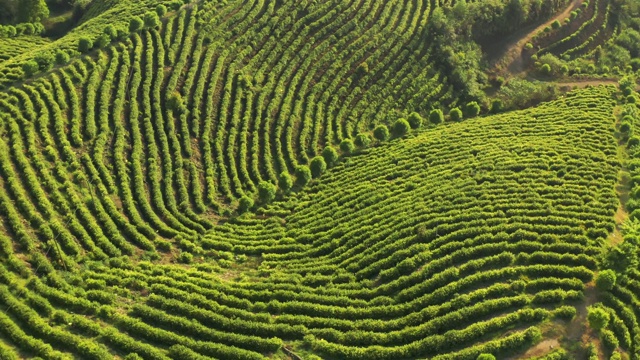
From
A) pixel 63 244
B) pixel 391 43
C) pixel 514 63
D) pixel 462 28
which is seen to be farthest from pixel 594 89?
pixel 63 244

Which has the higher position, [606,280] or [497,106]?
[497,106]

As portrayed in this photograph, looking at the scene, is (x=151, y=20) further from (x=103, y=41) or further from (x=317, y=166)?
(x=317, y=166)

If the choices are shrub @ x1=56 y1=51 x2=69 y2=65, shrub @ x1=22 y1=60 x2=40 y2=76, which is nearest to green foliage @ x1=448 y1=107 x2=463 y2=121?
shrub @ x1=56 y1=51 x2=69 y2=65

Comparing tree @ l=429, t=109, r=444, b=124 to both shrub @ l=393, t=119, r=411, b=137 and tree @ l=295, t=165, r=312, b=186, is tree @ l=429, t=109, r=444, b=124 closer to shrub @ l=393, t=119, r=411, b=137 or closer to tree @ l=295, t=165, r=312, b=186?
shrub @ l=393, t=119, r=411, b=137

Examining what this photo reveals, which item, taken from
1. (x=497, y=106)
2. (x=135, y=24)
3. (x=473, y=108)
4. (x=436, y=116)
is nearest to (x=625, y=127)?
(x=497, y=106)

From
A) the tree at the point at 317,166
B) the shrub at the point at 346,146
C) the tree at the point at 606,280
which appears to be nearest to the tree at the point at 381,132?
the shrub at the point at 346,146

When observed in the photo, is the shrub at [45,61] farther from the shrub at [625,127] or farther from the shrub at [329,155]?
the shrub at [625,127]

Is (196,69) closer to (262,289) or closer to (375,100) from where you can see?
(375,100)
